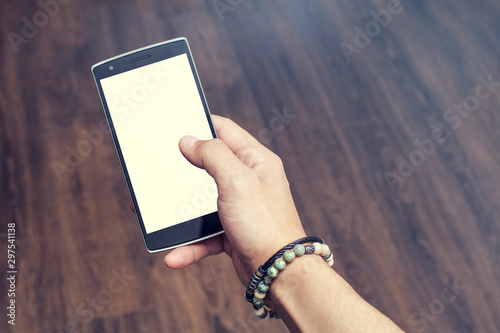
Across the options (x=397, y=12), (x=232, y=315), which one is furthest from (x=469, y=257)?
(x=397, y=12)

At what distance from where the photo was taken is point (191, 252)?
63cm

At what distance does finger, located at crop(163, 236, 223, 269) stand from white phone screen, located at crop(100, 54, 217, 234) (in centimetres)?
4

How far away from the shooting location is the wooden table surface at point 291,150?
763mm

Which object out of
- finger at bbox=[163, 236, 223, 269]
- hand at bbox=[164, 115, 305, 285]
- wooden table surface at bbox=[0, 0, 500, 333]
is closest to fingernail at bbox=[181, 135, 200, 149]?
hand at bbox=[164, 115, 305, 285]

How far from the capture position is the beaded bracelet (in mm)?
487

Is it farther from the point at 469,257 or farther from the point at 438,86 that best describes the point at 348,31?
the point at 469,257

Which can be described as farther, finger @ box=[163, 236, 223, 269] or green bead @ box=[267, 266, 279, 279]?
finger @ box=[163, 236, 223, 269]

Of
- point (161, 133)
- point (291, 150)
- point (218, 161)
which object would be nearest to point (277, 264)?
point (218, 161)

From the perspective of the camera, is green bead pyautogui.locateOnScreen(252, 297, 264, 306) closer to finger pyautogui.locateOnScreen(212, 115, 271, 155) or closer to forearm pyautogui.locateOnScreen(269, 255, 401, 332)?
forearm pyautogui.locateOnScreen(269, 255, 401, 332)

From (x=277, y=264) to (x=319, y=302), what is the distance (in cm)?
6

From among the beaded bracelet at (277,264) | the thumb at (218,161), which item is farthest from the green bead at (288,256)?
the thumb at (218,161)

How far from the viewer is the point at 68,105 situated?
0.87 m

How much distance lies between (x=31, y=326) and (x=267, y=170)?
495 millimetres

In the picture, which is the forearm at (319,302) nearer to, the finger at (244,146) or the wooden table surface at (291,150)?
the finger at (244,146)
